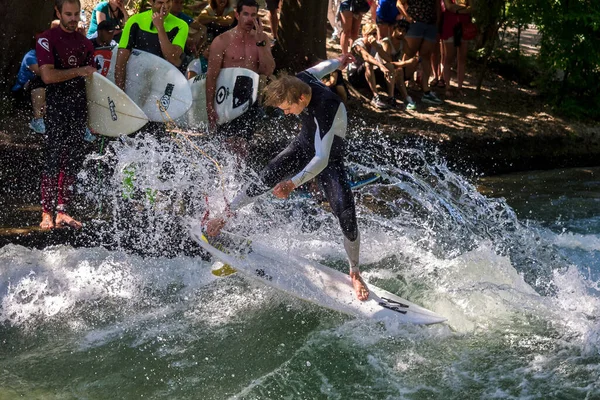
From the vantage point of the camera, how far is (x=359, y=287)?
6645 mm

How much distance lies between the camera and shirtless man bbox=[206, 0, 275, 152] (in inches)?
313

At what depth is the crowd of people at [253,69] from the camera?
6.43 metres

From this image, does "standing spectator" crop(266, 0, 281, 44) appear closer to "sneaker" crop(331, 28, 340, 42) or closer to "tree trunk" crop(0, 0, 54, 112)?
"sneaker" crop(331, 28, 340, 42)

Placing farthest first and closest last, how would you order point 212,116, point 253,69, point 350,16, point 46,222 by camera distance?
point 350,16 < point 253,69 < point 212,116 < point 46,222

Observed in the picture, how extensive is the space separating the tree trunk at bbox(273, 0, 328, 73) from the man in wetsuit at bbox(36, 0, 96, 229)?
4025 mm

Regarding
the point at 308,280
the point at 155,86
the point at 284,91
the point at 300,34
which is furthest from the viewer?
the point at 300,34

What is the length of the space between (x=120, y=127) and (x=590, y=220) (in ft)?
16.8

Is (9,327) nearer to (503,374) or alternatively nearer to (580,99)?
(503,374)

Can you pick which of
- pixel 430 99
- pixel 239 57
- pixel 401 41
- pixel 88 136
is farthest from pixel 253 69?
pixel 430 99

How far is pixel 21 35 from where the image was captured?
31.7 ft

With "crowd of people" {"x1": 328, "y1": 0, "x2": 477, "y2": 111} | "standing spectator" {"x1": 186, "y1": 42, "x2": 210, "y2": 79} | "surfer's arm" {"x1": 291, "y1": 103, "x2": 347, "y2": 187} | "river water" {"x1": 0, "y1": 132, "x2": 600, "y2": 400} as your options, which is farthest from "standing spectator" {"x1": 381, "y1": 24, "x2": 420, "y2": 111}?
"surfer's arm" {"x1": 291, "y1": 103, "x2": 347, "y2": 187}

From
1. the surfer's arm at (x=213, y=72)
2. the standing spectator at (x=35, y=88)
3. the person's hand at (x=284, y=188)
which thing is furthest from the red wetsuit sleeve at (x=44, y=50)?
the person's hand at (x=284, y=188)

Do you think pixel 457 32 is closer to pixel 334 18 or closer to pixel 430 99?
pixel 430 99

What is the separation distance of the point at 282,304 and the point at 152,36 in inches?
121
